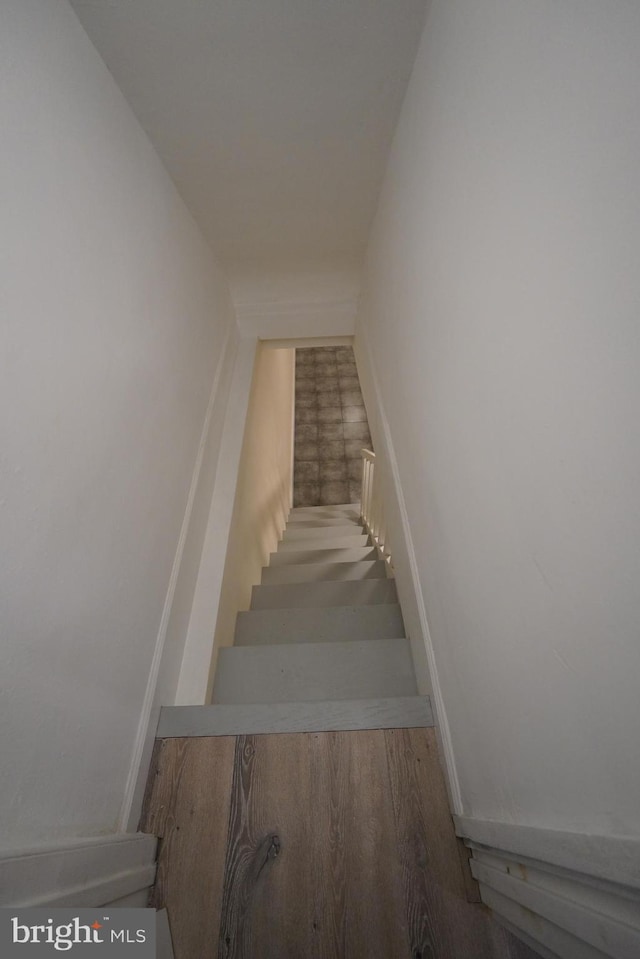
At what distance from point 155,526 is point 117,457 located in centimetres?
32

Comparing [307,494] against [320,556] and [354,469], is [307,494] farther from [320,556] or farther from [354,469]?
[320,556]

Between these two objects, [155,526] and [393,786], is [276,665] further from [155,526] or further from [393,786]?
[155,526]

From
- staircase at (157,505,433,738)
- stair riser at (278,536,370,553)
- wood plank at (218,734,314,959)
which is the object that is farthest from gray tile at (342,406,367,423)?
wood plank at (218,734,314,959)

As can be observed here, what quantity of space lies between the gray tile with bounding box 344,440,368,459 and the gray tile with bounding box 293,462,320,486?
1.51ft

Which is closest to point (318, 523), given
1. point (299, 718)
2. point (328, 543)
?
point (328, 543)

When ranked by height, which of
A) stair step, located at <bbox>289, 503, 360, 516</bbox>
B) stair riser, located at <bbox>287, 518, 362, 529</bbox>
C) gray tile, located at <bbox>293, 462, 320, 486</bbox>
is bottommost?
stair riser, located at <bbox>287, 518, 362, 529</bbox>

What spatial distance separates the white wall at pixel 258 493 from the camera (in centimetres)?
197

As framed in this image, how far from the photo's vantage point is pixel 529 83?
62 cm

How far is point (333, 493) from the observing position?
17.4 ft

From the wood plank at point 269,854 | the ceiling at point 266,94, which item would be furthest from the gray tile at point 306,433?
the wood plank at point 269,854

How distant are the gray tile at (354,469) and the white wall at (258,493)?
108 cm

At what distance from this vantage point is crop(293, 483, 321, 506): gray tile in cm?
526

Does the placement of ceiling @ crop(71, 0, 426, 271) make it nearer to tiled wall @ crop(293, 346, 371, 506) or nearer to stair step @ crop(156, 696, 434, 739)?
stair step @ crop(156, 696, 434, 739)

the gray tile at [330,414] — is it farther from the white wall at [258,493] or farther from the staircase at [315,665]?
the staircase at [315,665]
